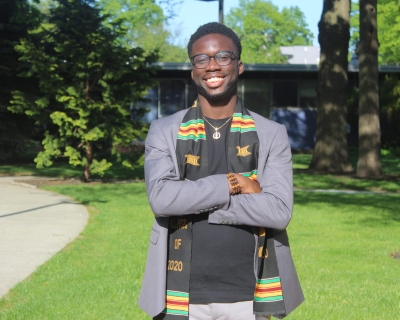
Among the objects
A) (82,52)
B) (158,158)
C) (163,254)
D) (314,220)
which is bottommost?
(314,220)

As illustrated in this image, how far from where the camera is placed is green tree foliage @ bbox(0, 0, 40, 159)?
2086cm

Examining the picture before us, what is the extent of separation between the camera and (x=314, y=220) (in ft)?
36.2

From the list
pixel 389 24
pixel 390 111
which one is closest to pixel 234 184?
pixel 390 111

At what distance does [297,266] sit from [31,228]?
3.99 m

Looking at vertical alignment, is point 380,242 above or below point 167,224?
below

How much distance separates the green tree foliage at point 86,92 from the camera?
51.0 feet

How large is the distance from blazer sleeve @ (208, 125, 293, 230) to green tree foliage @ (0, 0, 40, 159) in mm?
18073

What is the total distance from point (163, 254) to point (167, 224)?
0.13 m

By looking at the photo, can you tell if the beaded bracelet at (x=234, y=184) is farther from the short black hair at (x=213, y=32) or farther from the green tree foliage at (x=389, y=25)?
the green tree foliage at (x=389, y=25)

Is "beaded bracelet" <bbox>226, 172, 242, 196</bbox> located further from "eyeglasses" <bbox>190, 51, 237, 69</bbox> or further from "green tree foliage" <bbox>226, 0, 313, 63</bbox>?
"green tree foliage" <bbox>226, 0, 313, 63</bbox>

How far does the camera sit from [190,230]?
3.03 m

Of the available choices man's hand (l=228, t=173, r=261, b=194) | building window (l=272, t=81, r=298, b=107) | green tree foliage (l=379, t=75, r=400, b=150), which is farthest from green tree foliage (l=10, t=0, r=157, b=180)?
building window (l=272, t=81, r=298, b=107)

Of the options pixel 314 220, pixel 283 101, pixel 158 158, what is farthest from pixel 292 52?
pixel 158 158

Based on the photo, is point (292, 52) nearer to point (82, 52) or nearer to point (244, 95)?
point (244, 95)
